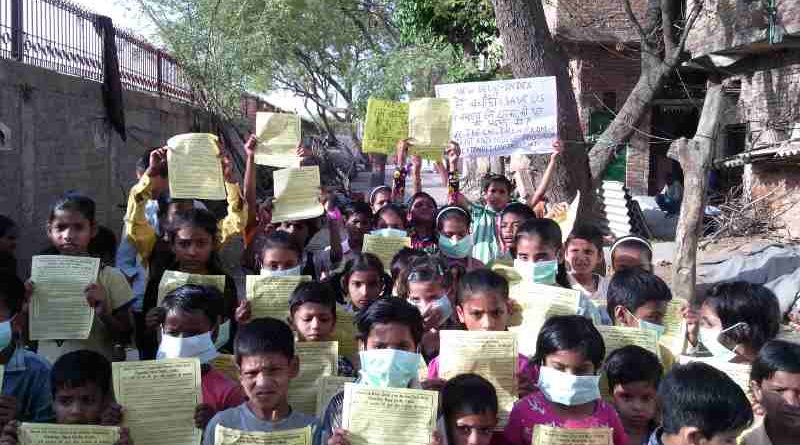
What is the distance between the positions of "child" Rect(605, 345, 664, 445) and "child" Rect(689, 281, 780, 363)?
1.27ft

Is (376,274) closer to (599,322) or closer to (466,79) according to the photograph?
(599,322)

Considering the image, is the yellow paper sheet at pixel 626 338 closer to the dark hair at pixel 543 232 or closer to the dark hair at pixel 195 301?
the dark hair at pixel 543 232

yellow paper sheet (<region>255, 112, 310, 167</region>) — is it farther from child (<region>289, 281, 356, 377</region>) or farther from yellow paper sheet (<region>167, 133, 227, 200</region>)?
child (<region>289, 281, 356, 377</region>)

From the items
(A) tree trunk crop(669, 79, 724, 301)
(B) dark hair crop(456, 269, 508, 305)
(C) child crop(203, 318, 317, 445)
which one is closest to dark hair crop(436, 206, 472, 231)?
(B) dark hair crop(456, 269, 508, 305)

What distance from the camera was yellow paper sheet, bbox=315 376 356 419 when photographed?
9.25ft

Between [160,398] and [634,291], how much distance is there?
211 cm

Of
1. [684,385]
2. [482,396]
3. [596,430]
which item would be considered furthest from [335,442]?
[684,385]

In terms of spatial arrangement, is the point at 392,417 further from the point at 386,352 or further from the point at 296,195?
the point at 296,195

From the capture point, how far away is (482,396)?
8.91ft

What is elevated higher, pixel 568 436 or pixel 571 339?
pixel 571 339

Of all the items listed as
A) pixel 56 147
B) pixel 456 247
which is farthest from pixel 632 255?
pixel 56 147

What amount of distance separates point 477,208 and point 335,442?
10.7ft

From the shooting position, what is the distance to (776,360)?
266cm

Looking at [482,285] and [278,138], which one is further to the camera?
[278,138]
